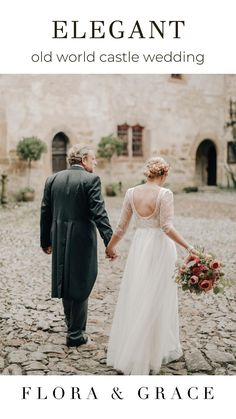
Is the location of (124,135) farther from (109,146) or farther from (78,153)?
(78,153)

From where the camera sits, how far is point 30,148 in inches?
435

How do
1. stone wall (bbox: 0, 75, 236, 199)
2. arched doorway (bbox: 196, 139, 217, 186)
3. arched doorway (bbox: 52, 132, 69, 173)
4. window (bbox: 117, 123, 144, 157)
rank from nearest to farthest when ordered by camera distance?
stone wall (bbox: 0, 75, 236, 199) < arched doorway (bbox: 52, 132, 69, 173) < window (bbox: 117, 123, 144, 157) < arched doorway (bbox: 196, 139, 217, 186)

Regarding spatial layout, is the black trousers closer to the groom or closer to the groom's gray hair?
the groom

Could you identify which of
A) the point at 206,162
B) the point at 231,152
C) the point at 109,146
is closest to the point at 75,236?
the point at 109,146

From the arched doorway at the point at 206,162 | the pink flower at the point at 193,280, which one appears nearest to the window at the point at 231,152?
the arched doorway at the point at 206,162

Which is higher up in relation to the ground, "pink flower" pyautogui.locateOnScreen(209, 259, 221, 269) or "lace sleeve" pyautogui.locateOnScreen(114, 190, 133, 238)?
"lace sleeve" pyautogui.locateOnScreen(114, 190, 133, 238)

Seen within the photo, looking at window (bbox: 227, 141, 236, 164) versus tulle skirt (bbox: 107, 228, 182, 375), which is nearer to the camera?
tulle skirt (bbox: 107, 228, 182, 375)

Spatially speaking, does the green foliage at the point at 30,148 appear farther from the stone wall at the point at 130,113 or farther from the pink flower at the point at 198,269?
the pink flower at the point at 198,269

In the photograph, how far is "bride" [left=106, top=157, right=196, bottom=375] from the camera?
3.25 metres

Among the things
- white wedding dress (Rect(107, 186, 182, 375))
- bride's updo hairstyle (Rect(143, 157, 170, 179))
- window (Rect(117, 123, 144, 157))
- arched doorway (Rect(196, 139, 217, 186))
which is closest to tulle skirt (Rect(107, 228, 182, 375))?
white wedding dress (Rect(107, 186, 182, 375))

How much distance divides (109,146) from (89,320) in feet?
27.9

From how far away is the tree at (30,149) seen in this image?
428 inches
